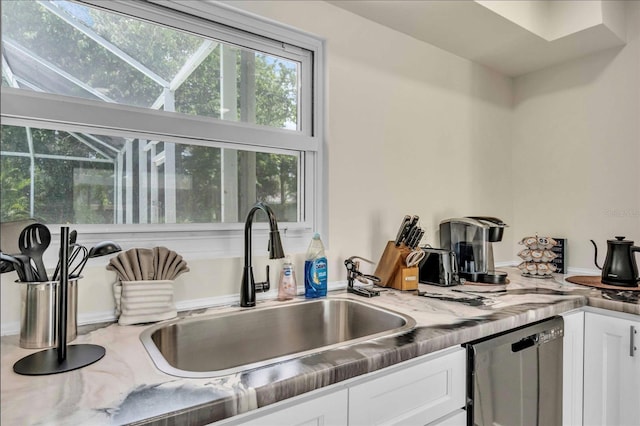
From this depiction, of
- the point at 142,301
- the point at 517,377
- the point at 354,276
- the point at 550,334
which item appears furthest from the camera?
the point at 354,276

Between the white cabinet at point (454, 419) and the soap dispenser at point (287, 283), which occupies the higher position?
the soap dispenser at point (287, 283)

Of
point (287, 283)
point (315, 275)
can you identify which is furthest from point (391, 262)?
point (287, 283)

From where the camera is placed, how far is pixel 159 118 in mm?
1339

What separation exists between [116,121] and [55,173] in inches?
9.5

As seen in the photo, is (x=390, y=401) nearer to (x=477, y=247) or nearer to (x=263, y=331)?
(x=263, y=331)

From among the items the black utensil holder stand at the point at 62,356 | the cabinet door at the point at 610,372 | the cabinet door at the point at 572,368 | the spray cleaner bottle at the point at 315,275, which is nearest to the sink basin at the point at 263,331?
the spray cleaner bottle at the point at 315,275

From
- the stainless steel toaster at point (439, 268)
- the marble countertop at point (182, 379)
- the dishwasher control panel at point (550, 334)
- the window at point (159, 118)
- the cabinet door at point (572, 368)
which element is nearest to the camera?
the marble countertop at point (182, 379)

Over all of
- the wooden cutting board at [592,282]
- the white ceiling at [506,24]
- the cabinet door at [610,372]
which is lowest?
the cabinet door at [610,372]

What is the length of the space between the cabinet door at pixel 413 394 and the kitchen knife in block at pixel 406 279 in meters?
0.51

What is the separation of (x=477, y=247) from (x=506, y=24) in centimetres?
106

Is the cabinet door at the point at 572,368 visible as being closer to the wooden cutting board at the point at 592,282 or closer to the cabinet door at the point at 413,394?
the wooden cutting board at the point at 592,282

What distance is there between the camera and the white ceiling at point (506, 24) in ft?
5.65

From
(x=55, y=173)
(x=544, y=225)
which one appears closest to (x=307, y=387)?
(x=55, y=173)

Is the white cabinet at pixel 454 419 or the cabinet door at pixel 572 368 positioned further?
the cabinet door at pixel 572 368
